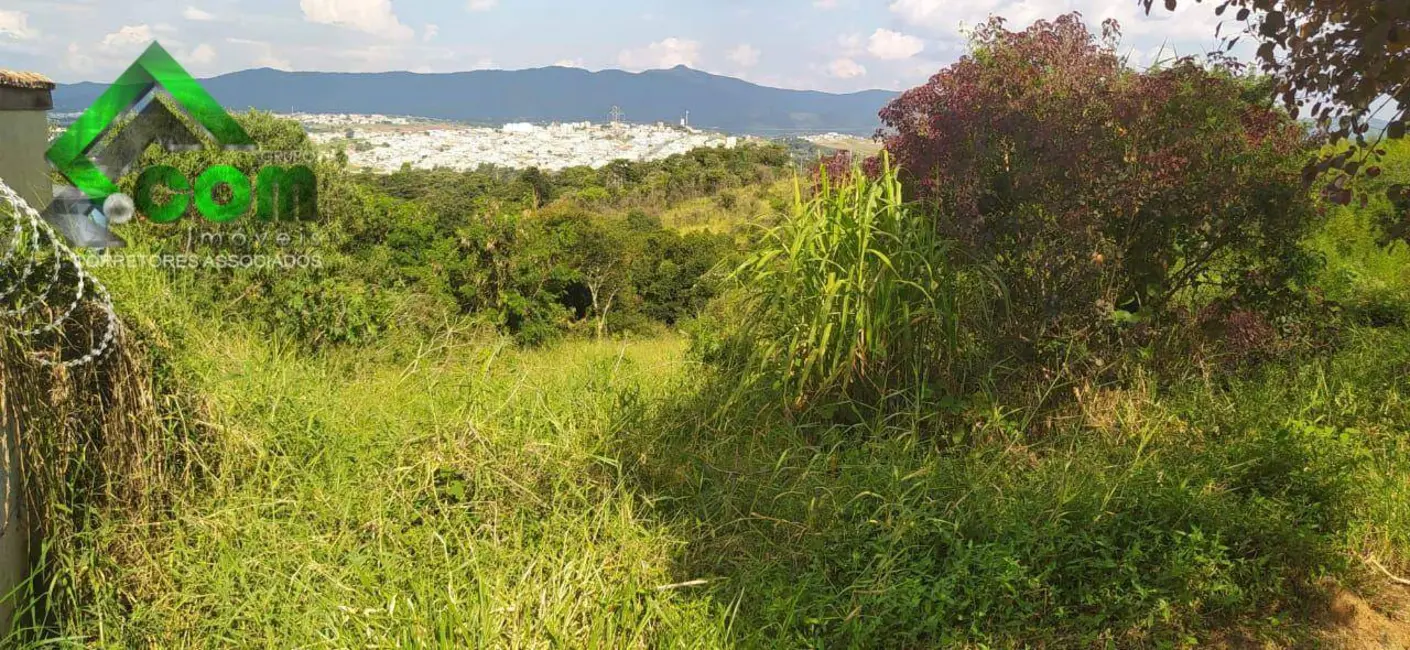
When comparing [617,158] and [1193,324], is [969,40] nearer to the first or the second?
[1193,324]

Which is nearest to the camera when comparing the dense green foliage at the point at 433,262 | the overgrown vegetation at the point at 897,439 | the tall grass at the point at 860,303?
the overgrown vegetation at the point at 897,439

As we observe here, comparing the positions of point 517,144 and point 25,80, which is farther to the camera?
point 517,144

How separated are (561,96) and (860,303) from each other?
9982 centimetres

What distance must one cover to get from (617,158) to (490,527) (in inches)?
1486

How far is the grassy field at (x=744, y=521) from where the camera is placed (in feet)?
7.79

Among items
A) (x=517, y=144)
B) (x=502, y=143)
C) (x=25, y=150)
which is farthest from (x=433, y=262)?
(x=517, y=144)

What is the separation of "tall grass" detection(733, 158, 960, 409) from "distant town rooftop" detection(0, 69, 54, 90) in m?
6.81

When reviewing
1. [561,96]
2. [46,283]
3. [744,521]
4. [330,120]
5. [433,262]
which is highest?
[561,96]

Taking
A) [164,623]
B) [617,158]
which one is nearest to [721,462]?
[164,623]

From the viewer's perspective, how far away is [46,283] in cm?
239

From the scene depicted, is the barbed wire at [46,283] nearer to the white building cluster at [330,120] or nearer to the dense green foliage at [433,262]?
the dense green foliage at [433,262]

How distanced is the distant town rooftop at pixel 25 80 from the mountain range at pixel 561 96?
38998mm

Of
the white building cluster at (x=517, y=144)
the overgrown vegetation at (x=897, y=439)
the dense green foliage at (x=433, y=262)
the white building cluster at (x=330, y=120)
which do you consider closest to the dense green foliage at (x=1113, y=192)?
the overgrown vegetation at (x=897, y=439)

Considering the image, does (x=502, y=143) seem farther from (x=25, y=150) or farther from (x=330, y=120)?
(x=25, y=150)
